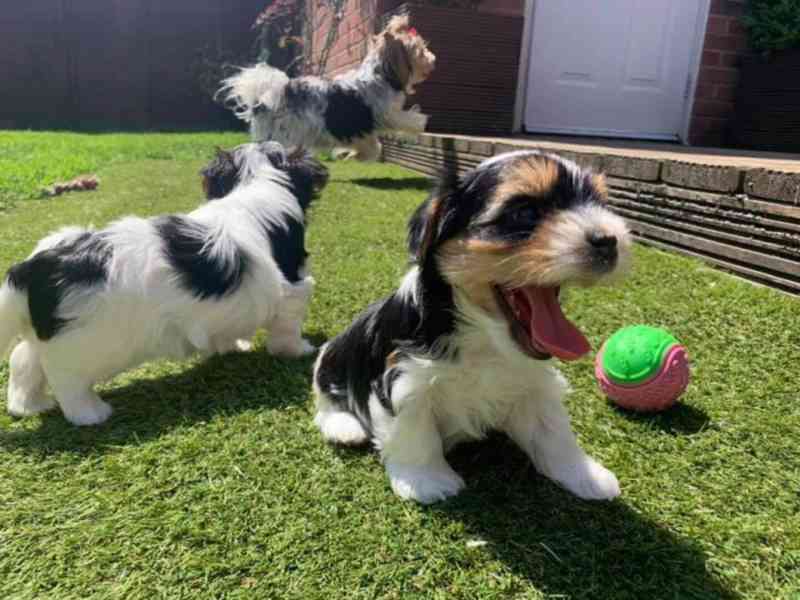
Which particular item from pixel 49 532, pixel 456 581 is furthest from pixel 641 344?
pixel 49 532

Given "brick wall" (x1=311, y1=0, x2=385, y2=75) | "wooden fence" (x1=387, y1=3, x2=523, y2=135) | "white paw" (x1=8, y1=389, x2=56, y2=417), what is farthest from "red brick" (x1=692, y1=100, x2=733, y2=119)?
"white paw" (x1=8, y1=389, x2=56, y2=417)

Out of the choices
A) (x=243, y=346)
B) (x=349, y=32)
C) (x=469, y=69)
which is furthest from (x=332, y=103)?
(x=243, y=346)

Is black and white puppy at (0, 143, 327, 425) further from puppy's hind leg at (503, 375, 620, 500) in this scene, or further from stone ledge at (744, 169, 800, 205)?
stone ledge at (744, 169, 800, 205)

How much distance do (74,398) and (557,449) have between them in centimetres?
200

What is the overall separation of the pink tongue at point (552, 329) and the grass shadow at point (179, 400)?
136 centimetres

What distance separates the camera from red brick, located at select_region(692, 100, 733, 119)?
9.41 metres

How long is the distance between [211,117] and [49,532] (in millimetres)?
21041

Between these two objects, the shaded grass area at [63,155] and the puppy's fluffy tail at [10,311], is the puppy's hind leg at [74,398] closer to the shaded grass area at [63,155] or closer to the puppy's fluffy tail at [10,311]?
the puppy's fluffy tail at [10,311]

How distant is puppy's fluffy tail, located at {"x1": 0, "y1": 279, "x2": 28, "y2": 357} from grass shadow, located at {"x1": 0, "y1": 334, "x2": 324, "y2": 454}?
393 millimetres

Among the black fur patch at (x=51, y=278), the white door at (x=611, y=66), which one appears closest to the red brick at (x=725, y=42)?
the white door at (x=611, y=66)

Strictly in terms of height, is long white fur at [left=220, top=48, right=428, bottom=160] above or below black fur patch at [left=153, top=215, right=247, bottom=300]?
above

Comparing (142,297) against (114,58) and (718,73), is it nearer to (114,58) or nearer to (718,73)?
(718,73)

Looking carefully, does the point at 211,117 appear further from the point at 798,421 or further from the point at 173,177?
the point at 798,421

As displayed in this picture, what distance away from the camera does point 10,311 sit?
265 cm
